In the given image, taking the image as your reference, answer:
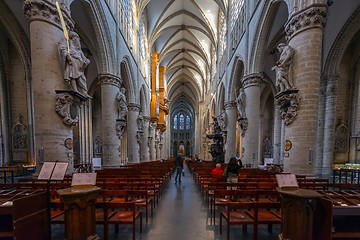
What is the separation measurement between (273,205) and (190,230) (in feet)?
6.25

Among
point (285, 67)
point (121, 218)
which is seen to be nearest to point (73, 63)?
point (121, 218)

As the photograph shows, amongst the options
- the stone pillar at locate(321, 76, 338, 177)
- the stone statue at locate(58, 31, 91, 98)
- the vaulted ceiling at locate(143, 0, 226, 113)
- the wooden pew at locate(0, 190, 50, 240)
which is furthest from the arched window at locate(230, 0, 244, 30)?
the wooden pew at locate(0, 190, 50, 240)

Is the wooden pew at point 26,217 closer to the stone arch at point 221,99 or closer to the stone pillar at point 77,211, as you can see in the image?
the stone pillar at point 77,211

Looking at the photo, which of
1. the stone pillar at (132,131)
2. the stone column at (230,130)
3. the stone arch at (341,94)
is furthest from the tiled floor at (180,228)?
the stone pillar at (132,131)

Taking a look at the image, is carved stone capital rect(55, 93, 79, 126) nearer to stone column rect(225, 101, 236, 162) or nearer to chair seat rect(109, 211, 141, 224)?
chair seat rect(109, 211, 141, 224)

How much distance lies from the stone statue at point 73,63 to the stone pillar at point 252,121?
9.61 metres

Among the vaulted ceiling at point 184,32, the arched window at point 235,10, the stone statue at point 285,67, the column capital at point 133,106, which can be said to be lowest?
the column capital at point 133,106

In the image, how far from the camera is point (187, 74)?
43.6m

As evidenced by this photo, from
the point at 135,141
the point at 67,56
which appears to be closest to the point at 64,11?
the point at 67,56

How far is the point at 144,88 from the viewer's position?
75.4 ft

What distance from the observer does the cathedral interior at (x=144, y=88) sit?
641 cm

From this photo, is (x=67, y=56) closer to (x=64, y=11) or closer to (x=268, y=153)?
(x=64, y=11)

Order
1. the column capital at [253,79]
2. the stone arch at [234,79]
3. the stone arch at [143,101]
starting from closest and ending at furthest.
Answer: the column capital at [253,79] < the stone arch at [234,79] < the stone arch at [143,101]

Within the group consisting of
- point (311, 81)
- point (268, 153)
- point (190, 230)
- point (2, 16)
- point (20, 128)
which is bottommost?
point (268, 153)
